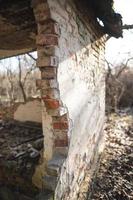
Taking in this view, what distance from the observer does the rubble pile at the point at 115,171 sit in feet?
12.4

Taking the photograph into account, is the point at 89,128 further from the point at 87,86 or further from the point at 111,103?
the point at 111,103

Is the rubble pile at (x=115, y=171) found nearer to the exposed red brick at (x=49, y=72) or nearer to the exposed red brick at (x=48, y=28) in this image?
the exposed red brick at (x=49, y=72)

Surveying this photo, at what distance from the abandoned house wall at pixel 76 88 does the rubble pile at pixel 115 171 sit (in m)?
0.40

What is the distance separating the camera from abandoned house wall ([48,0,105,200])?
2607 mm

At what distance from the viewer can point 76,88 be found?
3.08 metres

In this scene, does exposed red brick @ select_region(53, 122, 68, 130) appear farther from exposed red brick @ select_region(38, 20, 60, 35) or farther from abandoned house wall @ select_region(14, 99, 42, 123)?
abandoned house wall @ select_region(14, 99, 42, 123)

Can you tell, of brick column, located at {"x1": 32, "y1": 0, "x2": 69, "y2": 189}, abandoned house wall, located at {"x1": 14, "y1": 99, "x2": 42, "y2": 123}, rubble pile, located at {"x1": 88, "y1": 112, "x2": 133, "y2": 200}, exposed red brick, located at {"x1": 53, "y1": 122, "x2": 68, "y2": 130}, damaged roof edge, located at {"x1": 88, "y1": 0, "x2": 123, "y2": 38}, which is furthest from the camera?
abandoned house wall, located at {"x1": 14, "y1": 99, "x2": 42, "y2": 123}

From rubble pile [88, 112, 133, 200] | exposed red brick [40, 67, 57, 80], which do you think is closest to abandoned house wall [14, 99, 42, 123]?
rubble pile [88, 112, 133, 200]

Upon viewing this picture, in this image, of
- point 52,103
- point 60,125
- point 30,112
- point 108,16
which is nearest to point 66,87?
point 52,103

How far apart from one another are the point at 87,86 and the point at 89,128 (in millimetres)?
685

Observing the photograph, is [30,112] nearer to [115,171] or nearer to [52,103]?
[115,171]

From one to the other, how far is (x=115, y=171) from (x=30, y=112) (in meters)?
2.79

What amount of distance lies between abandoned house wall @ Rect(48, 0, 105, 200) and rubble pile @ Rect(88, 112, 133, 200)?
396 mm


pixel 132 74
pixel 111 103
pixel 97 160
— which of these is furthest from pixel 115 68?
pixel 97 160
